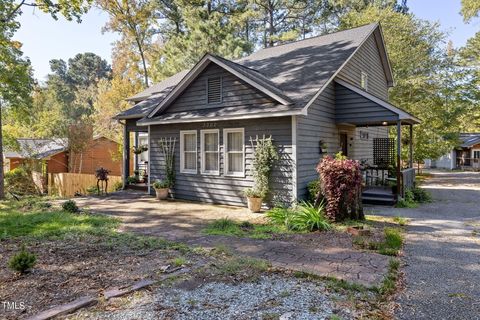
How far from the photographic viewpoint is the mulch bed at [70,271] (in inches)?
143

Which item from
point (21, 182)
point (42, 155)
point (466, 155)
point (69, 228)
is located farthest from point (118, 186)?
point (466, 155)

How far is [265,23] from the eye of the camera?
26328 mm

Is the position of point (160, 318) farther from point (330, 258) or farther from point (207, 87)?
point (207, 87)

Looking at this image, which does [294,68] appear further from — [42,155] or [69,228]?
[42,155]

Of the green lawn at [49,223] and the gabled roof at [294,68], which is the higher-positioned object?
the gabled roof at [294,68]

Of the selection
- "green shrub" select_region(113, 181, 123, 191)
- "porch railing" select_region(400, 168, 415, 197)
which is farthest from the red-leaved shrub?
"green shrub" select_region(113, 181, 123, 191)

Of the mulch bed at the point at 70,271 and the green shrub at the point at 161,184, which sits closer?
the mulch bed at the point at 70,271

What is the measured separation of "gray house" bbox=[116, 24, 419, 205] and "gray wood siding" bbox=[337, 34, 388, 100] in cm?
4

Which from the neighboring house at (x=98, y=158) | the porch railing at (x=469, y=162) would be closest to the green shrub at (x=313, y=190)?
the neighboring house at (x=98, y=158)

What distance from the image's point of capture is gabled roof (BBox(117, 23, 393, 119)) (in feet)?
30.0

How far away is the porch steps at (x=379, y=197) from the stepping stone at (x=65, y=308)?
926cm

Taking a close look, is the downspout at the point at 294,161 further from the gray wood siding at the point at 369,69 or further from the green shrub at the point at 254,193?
the gray wood siding at the point at 369,69

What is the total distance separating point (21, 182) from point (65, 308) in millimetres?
18102

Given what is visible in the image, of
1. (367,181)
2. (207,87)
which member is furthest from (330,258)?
(367,181)
